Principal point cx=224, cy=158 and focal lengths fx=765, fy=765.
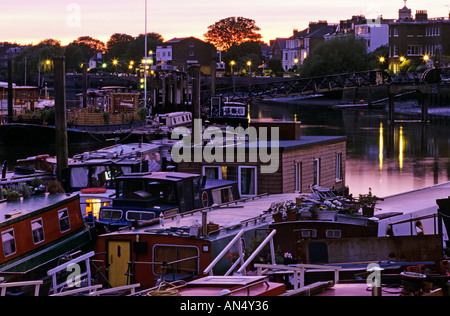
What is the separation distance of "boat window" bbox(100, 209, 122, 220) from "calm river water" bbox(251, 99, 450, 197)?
20.0m

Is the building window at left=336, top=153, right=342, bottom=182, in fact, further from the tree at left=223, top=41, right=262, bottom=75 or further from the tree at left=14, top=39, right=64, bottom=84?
the tree at left=223, top=41, right=262, bottom=75

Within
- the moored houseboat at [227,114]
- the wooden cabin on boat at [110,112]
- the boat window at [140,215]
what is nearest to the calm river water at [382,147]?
the moored houseboat at [227,114]

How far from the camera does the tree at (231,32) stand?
17538 centimetres

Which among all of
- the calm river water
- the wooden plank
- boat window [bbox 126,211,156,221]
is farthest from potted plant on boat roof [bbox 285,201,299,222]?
the calm river water

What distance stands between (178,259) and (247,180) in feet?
36.1

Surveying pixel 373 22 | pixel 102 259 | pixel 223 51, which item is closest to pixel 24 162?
pixel 102 259

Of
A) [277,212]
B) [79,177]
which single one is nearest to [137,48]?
[79,177]

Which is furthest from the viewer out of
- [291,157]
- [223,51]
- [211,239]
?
[223,51]

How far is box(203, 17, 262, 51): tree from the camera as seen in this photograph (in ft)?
575

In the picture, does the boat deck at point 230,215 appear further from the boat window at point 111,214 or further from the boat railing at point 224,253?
the boat railing at point 224,253

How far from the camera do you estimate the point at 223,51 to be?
170750 millimetres

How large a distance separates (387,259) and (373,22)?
126 meters

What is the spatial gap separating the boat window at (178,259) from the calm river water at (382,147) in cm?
2320
